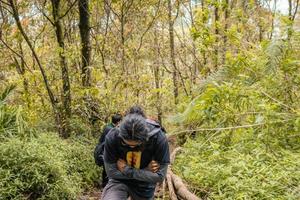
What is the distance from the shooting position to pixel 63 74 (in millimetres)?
9727

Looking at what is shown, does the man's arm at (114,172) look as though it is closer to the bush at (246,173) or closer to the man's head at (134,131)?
the man's head at (134,131)

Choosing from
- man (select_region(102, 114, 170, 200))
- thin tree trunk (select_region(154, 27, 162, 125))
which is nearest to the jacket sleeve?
man (select_region(102, 114, 170, 200))

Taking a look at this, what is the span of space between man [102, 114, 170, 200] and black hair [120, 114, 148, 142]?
0.76 feet

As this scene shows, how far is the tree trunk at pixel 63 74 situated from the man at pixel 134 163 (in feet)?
17.7

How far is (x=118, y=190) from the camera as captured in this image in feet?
14.5

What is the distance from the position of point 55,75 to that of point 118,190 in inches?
248

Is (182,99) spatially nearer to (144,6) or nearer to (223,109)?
(144,6)

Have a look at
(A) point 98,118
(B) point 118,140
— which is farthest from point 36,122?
(B) point 118,140

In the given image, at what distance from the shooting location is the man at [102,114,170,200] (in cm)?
432

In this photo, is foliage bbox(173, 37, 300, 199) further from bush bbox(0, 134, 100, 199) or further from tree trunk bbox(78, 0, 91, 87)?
tree trunk bbox(78, 0, 91, 87)

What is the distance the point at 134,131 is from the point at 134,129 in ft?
0.07

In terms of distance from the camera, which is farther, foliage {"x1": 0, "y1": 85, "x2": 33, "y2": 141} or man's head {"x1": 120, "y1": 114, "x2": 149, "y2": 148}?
foliage {"x1": 0, "y1": 85, "x2": 33, "y2": 141}

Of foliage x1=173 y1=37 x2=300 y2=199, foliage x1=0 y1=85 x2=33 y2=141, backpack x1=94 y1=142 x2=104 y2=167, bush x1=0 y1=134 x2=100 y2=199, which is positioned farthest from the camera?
backpack x1=94 y1=142 x2=104 y2=167

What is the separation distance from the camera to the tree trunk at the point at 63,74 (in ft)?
31.0
